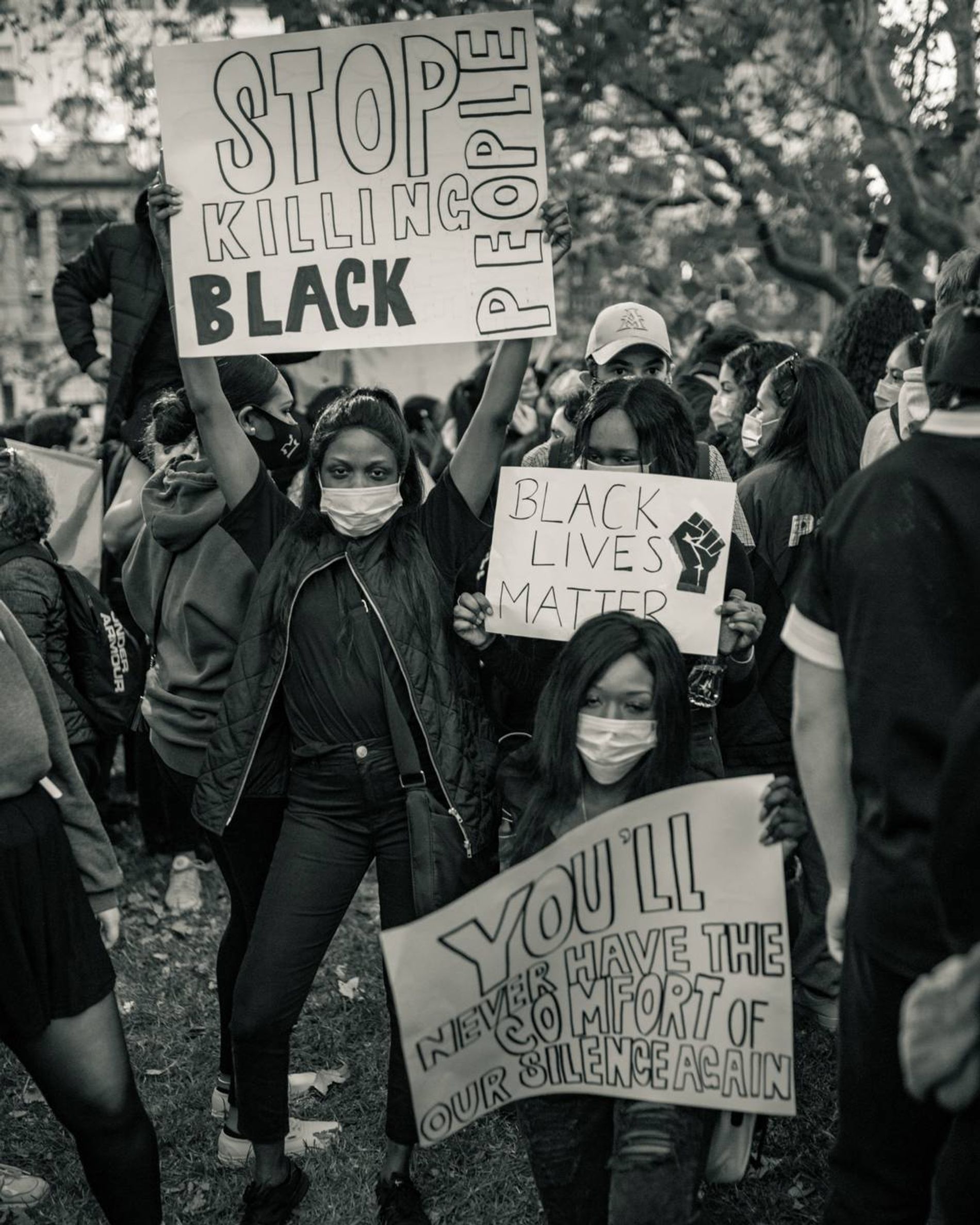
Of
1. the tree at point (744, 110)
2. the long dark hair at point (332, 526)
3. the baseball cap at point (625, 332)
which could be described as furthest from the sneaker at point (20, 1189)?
the tree at point (744, 110)

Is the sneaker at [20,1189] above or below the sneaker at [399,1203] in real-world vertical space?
below

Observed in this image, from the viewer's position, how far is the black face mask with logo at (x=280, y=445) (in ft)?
14.9

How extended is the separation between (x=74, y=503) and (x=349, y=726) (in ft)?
11.6

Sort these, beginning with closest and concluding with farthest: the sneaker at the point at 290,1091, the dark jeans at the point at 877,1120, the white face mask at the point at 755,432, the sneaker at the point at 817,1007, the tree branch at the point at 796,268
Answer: the dark jeans at the point at 877,1120
the sneaker at the point at 290,1091
the sneaker at the point at 817,1007
the white face mask at the point at 755,432
the tree branch at the point at 796,268

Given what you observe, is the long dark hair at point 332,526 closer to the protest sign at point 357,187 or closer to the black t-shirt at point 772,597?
the protest sign at point 357,187

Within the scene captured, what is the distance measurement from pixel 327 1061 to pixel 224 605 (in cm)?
170

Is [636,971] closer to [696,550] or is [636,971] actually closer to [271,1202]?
[696,550]

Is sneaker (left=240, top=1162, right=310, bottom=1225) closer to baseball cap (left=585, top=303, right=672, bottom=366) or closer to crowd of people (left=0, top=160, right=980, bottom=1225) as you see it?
crowd of people (left=0, top=160, right=980, bottom=1225)

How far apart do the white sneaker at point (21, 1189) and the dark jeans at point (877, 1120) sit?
7.83ft

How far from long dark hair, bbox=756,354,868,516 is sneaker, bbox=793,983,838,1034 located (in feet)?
5.23

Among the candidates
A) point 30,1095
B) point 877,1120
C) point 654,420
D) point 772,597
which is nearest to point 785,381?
point 772,597

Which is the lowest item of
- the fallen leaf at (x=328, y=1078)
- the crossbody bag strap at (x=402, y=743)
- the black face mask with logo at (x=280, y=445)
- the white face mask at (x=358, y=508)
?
the fallen leaf at (x=328, y=1078)

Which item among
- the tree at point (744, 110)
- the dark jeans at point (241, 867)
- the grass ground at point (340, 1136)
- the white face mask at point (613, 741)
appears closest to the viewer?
the white face mask at point (613, 741)

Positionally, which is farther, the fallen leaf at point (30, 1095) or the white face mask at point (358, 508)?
the fallen leaf at point (30, 1095)
